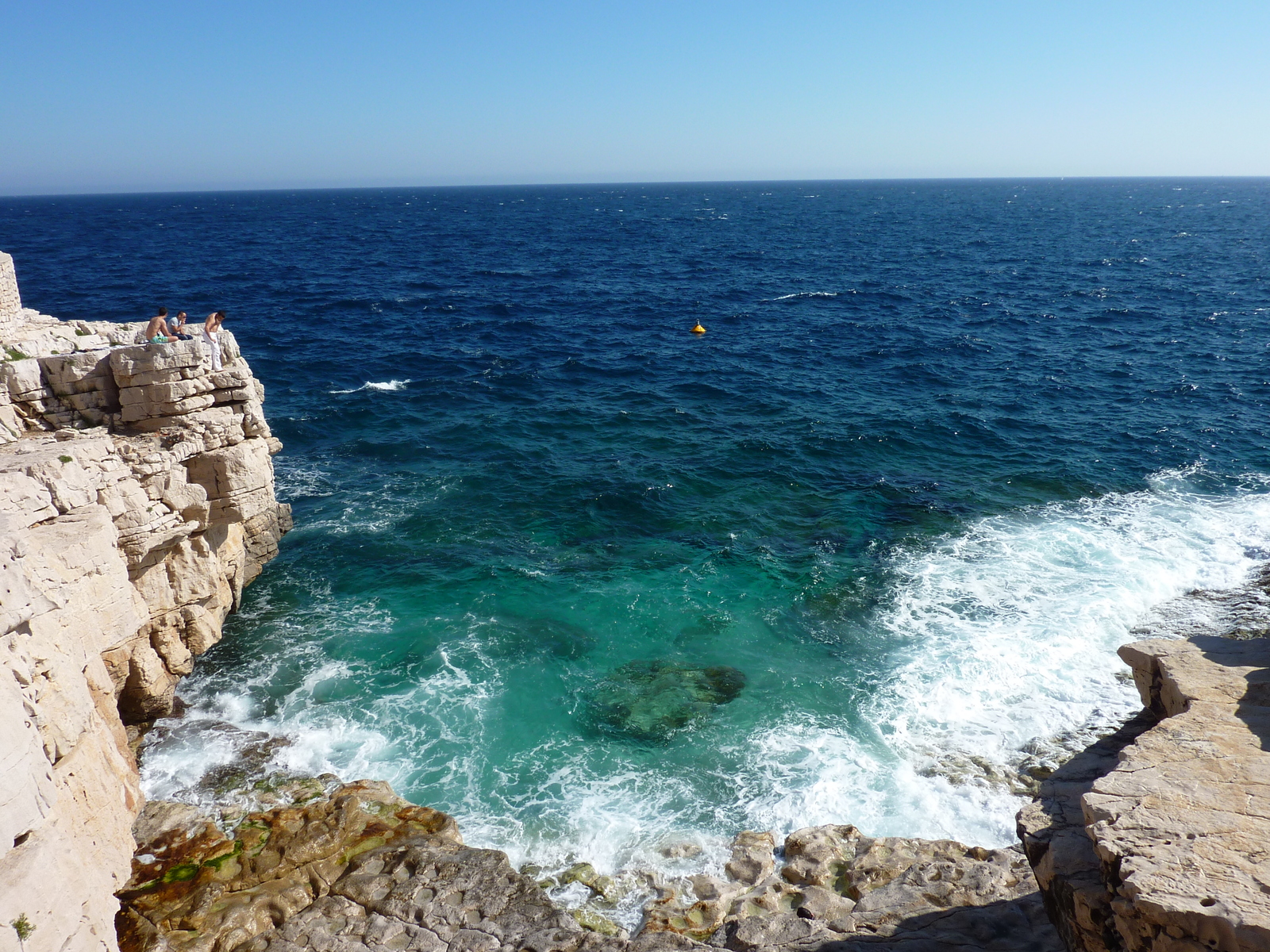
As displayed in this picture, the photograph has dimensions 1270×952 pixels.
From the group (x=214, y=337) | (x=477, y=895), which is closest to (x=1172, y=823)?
(x=477, y=895)

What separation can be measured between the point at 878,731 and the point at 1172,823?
9.83 metres

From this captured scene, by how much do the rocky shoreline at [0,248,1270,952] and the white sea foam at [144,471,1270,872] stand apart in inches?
29.5

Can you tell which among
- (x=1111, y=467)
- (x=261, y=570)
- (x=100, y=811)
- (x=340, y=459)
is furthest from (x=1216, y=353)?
(x=100, y=811)

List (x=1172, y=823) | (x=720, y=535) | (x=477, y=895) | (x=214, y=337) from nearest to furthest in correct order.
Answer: (x=1172, y=823)
(x=477, y=895)
(x=214, y=337)
(x=720, y=535)

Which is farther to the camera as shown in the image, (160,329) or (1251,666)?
(160,329)

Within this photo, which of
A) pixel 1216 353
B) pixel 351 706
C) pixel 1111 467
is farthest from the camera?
pixel 1216 353

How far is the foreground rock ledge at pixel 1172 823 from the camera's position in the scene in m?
7.77

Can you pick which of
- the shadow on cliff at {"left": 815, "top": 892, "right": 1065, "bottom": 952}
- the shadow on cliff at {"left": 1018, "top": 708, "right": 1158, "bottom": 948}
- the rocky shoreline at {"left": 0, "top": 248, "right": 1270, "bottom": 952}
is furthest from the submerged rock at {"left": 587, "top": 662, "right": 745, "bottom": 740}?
the shadow on cliff at {"left": 1018, "top": 708, "right": 1158, "bottom": 948}

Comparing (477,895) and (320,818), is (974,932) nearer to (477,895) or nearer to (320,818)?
(477,895)

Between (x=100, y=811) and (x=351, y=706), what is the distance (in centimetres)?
657

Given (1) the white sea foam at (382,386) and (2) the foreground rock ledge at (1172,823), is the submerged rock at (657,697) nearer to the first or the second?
(2) the foreground rock ledge at (1172,823)

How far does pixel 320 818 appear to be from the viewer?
A: 1494cm

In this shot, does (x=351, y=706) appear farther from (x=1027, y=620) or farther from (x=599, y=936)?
(x=1027, y=620)

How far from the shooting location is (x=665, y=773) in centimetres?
1714
